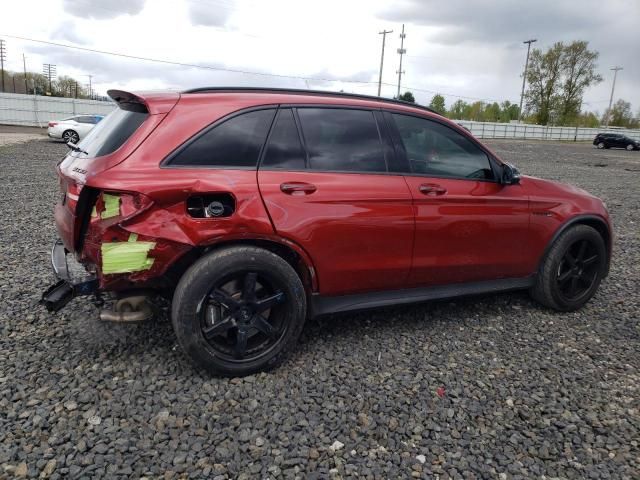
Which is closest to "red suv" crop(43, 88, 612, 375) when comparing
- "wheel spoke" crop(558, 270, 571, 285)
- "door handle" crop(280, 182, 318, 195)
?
"door handle" crop(280, 182, 318, 195)

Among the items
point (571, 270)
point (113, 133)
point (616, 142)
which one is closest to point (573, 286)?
point (571, 270)

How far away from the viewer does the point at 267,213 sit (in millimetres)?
2871

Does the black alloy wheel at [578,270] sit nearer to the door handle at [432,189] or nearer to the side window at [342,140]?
the door handle at [432,189]

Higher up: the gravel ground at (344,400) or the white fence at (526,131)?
the white fence at (526,131)

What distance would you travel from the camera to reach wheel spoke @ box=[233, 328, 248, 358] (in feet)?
9.55

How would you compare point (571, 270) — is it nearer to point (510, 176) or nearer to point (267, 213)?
point (510, 176)

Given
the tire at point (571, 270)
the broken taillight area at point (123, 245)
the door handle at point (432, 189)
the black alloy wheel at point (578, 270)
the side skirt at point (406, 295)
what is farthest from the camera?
the black alloy wheel at point (578, 270)

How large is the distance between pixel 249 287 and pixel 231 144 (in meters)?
0.87

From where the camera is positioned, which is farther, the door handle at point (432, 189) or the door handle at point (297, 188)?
the door handle at point (432, 189)

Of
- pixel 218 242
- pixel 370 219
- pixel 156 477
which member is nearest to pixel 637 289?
pixel 370 219

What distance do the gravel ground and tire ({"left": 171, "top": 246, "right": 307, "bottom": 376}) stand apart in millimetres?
156

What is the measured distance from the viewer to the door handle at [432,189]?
3.38m

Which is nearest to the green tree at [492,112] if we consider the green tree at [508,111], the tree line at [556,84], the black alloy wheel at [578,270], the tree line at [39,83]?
the green tree at [508,111]

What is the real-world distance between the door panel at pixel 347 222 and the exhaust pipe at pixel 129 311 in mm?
925
